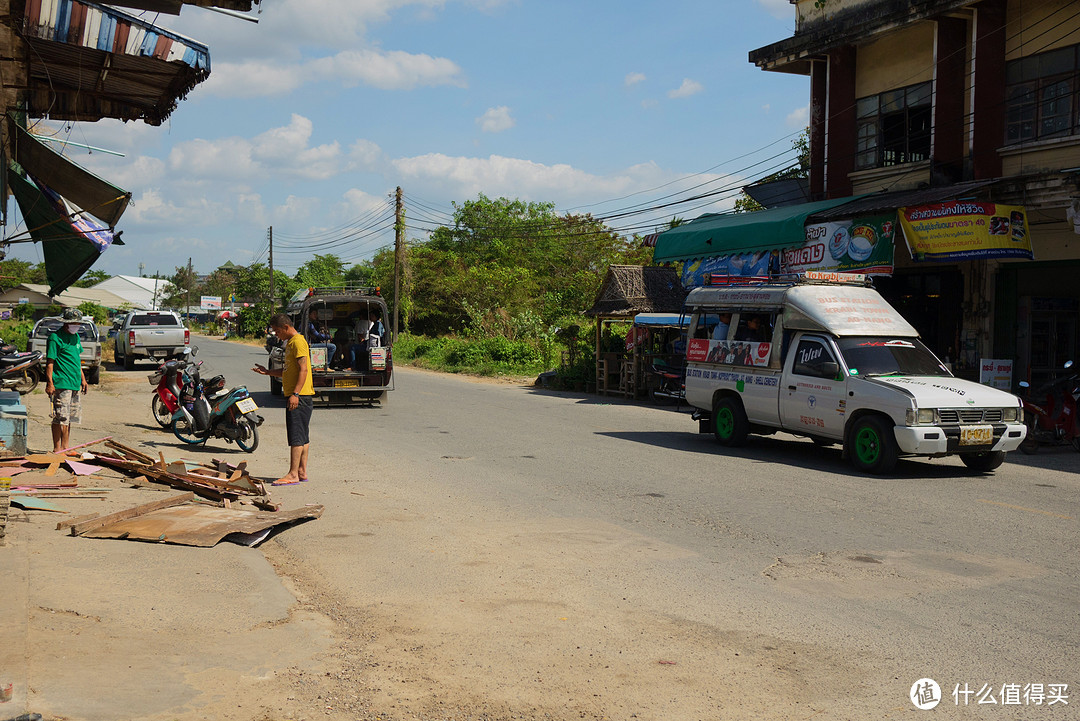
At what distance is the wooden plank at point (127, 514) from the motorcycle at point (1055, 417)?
1145 centimetres

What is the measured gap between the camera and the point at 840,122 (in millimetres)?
22031

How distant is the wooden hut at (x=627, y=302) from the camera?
75.4 feet

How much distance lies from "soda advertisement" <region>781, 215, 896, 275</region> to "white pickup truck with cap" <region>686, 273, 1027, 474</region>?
4.04m

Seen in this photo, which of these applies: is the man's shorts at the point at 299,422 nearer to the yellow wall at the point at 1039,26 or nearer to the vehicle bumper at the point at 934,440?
the vehicle bumper at the point at 934,440

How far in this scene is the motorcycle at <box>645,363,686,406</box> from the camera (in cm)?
2100

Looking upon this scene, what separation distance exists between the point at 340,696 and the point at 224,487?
5.07 m

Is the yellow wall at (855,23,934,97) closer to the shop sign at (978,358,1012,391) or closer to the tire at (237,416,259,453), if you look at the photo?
the shop sign at (978,358,1012,391)

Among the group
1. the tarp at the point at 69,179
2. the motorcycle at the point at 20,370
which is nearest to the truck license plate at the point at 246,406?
the tarp at the point at 69,179

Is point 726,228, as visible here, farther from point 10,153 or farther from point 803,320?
point 10,153

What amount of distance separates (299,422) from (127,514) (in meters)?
2.83

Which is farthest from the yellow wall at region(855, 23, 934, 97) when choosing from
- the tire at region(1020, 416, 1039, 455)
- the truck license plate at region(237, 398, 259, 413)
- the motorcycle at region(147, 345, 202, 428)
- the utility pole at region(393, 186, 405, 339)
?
the utility pole at region(393, 186, 405, 339)

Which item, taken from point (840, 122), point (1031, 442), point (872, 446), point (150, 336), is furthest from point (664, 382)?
point (150, 336)

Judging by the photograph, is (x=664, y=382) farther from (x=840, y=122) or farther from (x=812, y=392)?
(x=812, y=392)

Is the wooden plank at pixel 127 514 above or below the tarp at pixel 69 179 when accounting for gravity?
below
